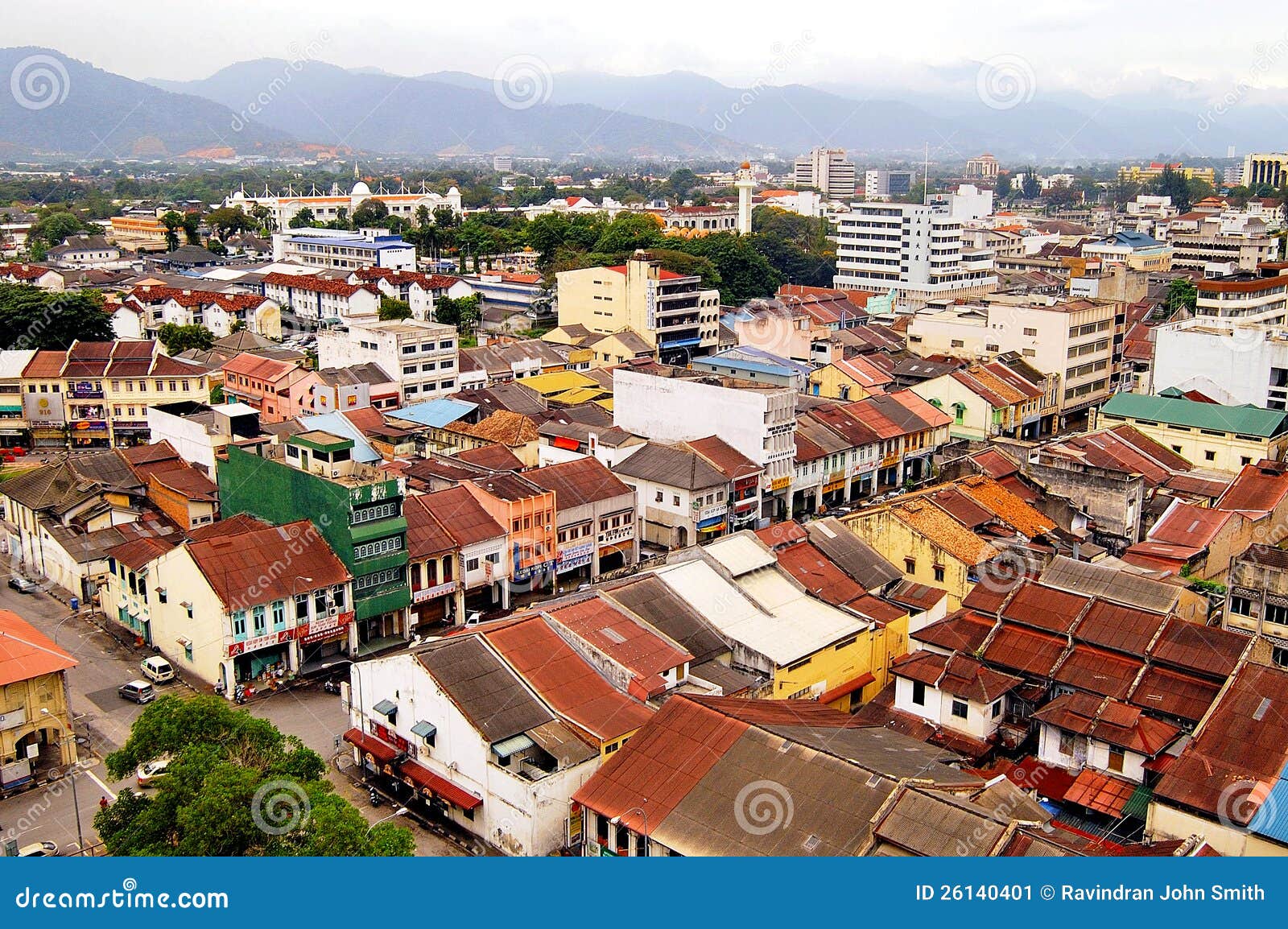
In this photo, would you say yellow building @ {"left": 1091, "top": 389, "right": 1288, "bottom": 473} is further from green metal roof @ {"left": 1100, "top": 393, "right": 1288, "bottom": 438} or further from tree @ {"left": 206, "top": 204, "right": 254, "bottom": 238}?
tree @ {"left": 206, "top": 204, "right": 254, "bottom": 238}

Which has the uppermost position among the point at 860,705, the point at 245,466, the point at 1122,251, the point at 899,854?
the point at 1122,251

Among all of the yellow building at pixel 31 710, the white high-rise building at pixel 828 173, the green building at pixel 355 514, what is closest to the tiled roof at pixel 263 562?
the green building at pixel 355 514

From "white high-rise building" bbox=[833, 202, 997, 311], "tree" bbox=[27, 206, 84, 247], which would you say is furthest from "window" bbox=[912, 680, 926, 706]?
"tree" bbox=[27, 206, 84, 247]

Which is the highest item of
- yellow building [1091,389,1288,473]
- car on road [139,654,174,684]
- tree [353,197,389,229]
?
tree [353,197,389,229]

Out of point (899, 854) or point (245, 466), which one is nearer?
point (899, 854)

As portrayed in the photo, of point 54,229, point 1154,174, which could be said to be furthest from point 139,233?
point 1154,174

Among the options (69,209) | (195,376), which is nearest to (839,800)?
(195,376)

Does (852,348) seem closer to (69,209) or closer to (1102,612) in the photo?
(1102,612)
